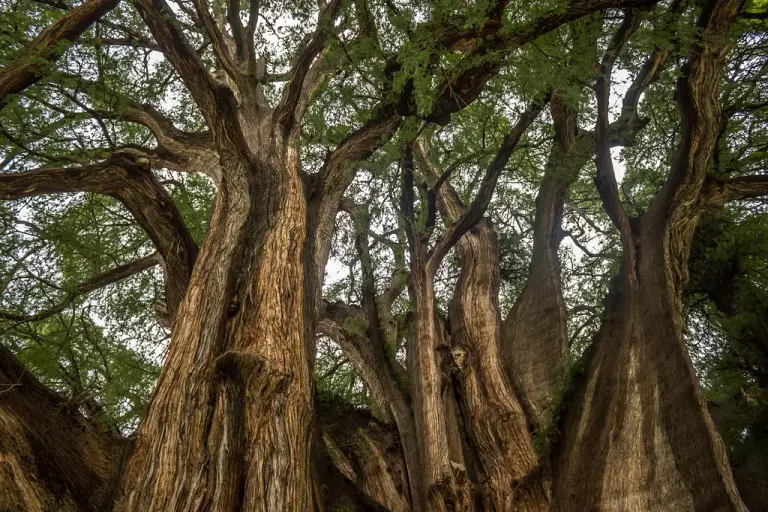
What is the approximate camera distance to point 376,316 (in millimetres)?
6219

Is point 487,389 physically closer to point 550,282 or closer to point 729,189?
point 550,282

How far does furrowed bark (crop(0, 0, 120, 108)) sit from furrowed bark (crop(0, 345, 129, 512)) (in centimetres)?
233

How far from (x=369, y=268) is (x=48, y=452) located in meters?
4.25

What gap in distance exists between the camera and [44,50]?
163 inches

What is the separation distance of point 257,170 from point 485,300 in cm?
311

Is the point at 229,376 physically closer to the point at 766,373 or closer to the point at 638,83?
the point at 638,83

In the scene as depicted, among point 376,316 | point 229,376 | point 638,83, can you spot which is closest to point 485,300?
point 376,316

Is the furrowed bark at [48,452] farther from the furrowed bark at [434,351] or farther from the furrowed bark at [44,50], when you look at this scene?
the furrowed bark at [434,351]

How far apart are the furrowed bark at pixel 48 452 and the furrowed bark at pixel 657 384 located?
353cm

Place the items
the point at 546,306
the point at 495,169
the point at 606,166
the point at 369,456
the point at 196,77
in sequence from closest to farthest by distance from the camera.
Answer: the point at 196,77
the point at 606,166
the point at 495,169
the point at 369,456
the point at 546,306

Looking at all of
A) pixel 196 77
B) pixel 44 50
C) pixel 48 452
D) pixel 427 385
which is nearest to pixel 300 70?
pixel 196 77

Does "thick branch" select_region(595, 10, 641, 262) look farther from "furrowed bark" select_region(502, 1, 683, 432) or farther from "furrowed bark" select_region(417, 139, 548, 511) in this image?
"furrowed bark" select_region(417, 139, 548, 511)

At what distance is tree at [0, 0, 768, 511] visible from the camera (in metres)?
3.15

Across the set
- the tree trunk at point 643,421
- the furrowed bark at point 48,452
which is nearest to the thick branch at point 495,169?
the tree trunk at point 643,421
